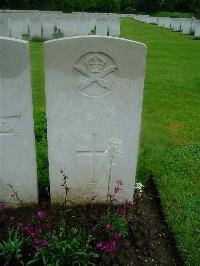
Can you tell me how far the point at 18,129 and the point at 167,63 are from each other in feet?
33.0

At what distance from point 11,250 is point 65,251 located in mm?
471

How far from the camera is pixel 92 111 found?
12.5 feet

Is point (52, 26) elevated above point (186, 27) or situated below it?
above

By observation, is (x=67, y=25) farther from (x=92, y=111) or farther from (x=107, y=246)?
(x=107, y=246)

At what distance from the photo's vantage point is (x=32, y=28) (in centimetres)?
1795

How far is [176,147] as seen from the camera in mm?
6156

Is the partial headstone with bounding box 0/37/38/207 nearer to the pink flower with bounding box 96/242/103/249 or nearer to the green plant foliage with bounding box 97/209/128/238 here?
the green plant foliage with bounding box 97/209/128/238

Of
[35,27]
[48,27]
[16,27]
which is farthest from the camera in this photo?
[48,27]

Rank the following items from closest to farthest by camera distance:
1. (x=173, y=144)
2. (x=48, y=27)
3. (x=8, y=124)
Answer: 1. (x=8, y=124)
2. (x=173, y=144)
3. (x=48, y=27)

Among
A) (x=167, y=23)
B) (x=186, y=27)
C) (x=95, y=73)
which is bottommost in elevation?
(x=167, y=23)

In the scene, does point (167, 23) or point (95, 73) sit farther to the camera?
point (167, 23)

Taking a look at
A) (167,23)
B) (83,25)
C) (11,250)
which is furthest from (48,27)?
(11,250)

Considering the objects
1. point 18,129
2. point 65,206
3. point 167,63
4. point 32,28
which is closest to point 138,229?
point 65,206

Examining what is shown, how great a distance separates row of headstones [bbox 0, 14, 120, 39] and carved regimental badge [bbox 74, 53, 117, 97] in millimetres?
14823
